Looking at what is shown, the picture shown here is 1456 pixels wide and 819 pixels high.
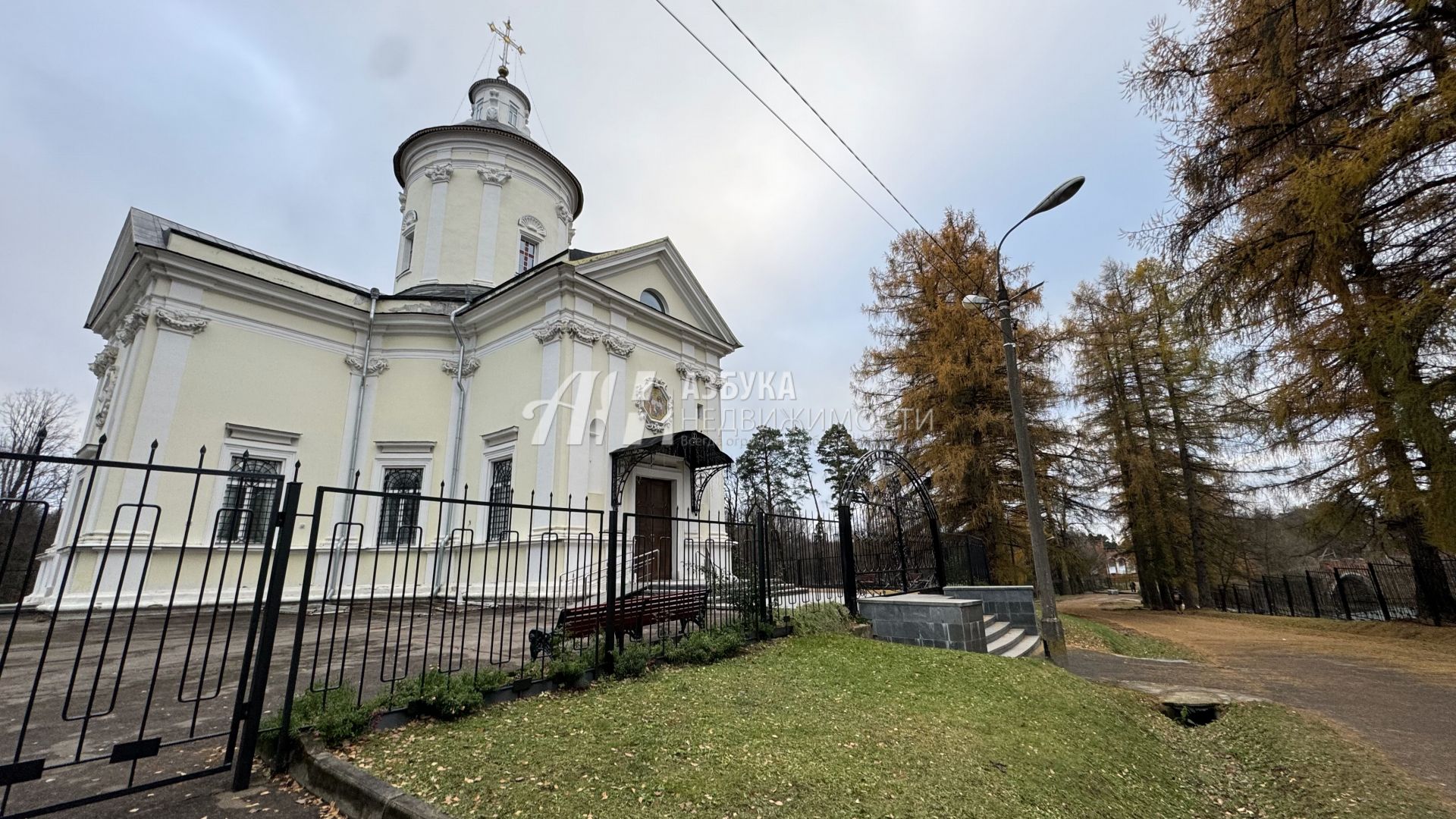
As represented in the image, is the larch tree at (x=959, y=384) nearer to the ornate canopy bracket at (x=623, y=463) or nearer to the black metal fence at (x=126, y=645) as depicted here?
the ornate canopy bracket at (x=623, y=463)

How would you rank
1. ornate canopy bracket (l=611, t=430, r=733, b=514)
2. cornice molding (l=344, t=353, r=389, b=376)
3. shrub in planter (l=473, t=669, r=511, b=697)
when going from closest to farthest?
shrub in planter (l=473, t=669, r=511, b=697), ornate canopy bracket (l=611, t=430, r=733, b=514), cornice molding (l=344, t=353, r=389, b=376)

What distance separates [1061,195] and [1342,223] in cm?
476

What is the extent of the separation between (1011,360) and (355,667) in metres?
9.88

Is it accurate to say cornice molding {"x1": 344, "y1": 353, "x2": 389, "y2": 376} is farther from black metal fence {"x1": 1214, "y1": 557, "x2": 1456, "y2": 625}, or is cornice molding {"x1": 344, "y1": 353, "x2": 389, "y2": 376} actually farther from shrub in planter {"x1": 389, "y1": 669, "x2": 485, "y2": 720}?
black metal fence {"x1": 1214, "y1": 557, "x2": 1456, "y2": 625}

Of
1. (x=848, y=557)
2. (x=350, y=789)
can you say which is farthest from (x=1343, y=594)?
(x=350, y=789)

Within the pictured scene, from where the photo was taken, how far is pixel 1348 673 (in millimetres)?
8852

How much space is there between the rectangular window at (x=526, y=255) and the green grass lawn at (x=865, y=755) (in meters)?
16.5

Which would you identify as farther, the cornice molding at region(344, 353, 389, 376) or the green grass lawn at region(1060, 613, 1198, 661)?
the cornice molding at region(344, 353, 389, 376)

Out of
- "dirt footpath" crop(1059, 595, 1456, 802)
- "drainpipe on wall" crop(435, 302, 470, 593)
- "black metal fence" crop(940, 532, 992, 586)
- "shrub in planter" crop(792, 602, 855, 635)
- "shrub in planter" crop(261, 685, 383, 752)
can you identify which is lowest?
"dirt footpath" crop(1059, 595, 1456, 802)

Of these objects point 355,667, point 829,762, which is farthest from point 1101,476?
point 355,667

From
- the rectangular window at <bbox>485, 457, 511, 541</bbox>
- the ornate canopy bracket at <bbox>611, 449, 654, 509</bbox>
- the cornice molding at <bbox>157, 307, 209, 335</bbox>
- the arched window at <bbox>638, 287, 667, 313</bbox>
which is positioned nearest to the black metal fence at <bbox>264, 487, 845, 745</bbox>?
the rectangular window at <bbox>485, 457, 511, 541</bbox>

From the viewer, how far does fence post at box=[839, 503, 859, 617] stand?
901cm

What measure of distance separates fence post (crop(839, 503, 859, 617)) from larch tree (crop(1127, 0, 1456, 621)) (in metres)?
8.36

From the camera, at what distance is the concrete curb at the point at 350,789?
3109 millimetres
